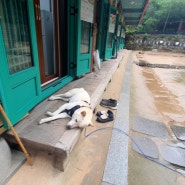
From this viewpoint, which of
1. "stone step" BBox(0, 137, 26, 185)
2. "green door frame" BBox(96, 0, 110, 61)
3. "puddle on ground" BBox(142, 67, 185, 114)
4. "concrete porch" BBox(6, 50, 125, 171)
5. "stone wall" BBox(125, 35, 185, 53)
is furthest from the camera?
"stone wall" BBox(125, 35, 185, 53)

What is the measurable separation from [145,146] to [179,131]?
0.99 m

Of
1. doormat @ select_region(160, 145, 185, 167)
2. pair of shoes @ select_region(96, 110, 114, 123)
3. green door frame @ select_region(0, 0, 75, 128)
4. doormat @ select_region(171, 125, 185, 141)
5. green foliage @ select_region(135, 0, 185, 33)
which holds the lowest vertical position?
doormat @ select_region(171, 125, 185, 141)

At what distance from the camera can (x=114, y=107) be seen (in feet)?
9.88

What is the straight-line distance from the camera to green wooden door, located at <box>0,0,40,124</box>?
4.67 ft

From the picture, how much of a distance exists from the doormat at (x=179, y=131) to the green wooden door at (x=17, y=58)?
A: 254 cm

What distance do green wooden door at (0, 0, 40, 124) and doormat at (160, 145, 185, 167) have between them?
2.06 m

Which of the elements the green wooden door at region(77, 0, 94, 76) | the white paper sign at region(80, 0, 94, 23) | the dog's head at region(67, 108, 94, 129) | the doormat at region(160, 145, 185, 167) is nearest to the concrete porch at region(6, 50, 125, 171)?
the dog's head at region(67, 108, 94, 129)

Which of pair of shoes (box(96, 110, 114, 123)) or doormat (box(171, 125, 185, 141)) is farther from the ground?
pair of shoes (box(96, 110, 114, 123))

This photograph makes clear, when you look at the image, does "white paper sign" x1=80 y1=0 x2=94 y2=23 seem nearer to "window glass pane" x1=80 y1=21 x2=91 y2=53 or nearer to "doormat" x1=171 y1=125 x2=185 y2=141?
"window glass pane" x1=80 y1=21 x2=91 y2=53

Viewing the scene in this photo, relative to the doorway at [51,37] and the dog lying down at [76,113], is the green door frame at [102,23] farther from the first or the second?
the dog lying down at [76,113]

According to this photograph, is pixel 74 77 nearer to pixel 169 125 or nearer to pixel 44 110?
pixel 44 110

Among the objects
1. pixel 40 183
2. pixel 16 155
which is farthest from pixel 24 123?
pixel 40 183

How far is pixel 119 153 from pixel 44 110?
1187 mm

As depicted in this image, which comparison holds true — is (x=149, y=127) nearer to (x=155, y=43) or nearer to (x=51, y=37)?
(x=51, y=37)
